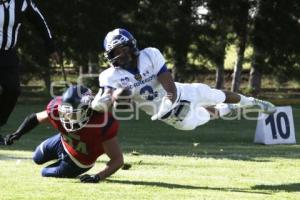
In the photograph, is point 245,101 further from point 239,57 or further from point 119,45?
point 239,57

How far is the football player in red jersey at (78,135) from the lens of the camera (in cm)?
668

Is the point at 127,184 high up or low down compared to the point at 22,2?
down

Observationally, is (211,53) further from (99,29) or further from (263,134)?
(263,134)

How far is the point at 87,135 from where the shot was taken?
22.6 feet

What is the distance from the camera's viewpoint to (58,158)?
7.38m

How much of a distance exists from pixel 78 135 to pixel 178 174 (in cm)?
128

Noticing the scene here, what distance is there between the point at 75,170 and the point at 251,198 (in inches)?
77.9

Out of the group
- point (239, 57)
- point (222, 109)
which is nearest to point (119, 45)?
point (222, 109)

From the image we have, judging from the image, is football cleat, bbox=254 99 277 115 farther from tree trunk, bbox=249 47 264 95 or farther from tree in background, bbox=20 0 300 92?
tree trunk, bbox=249 47 264 95

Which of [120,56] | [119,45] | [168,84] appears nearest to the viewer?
[119,45]

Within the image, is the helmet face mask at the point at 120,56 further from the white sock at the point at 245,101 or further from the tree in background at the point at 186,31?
the tree in background at the point at 186,31

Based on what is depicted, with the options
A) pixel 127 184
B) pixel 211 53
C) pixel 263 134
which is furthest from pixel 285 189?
pixel 211 53

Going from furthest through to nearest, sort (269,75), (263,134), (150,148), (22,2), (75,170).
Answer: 1. (269,75)
2. (263,134)
3. (150,148)
4. (22,2)
5. (75,170)

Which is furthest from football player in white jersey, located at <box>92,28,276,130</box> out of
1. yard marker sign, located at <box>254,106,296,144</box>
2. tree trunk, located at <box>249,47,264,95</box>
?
tree trunk, located at <box>249,47,264,95</box>
